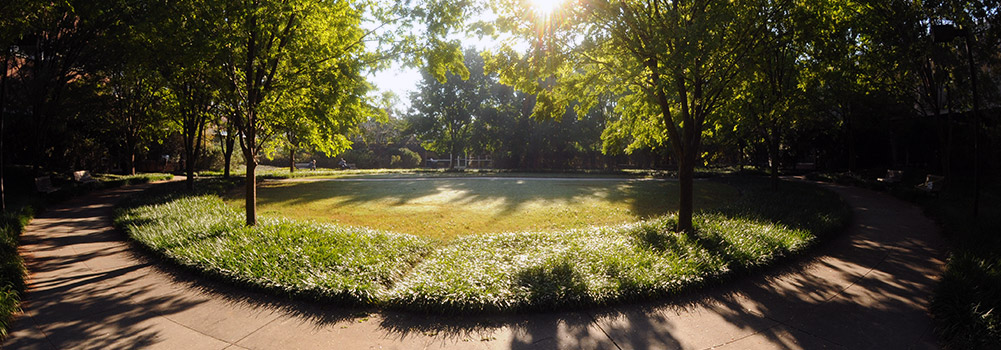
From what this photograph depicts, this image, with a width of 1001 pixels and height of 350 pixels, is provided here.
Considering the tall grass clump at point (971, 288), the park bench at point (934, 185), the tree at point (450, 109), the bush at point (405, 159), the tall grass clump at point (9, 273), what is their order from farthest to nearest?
the bush at point (405, 159), the tree at point (450, 109), the park bench at point (934, 185), the tall grass clump at point (9, 273), the tall grass clump at point (971, 288)

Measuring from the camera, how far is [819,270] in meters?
5.88

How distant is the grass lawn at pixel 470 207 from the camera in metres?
10.0

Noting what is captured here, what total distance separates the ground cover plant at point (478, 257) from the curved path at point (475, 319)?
22 centimetres

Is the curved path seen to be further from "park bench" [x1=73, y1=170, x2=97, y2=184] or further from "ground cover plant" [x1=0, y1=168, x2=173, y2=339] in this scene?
"park bench" [x1=73, y1=170, x2=97, y2=184]

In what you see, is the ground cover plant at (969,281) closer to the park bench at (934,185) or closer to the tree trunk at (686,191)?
the park bench at (934,185)

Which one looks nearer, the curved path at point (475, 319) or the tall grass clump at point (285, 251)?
the curved path at point (475, 319)

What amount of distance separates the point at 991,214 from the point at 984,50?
326 inches

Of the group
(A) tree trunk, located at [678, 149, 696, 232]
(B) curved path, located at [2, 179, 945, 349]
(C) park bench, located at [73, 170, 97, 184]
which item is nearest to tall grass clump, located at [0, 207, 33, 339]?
(B) curved path, located at [2, 179, 945, 349]

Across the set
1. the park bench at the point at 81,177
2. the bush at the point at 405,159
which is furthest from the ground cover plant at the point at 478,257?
the bush at the point at 405,159

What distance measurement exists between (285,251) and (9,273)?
3.15 meters

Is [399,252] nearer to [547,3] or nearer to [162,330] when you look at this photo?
[162,330]

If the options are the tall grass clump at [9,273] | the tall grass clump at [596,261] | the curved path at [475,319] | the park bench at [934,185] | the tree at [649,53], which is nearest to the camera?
the curved path at [475,319]

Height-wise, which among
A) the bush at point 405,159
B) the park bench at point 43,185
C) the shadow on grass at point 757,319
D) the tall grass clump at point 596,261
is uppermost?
the bush at point 405,159

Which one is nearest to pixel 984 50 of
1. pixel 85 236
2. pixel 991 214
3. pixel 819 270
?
pixel 991 214
